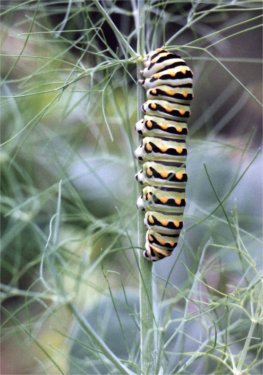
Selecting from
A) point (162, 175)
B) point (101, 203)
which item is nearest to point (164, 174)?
point (162, 175)

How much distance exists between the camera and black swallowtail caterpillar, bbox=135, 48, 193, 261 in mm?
635

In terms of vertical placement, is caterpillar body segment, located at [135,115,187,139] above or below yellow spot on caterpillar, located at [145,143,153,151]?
above

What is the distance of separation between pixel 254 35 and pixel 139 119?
138cm

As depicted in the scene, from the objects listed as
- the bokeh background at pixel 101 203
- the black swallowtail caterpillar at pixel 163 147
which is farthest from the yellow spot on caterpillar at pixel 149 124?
the bokeh background at pixel 101 203

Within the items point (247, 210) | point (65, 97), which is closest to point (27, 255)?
point (65, 97)

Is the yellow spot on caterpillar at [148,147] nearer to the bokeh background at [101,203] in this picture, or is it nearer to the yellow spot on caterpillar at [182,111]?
the yellow spot on caterpillar at [182,111]

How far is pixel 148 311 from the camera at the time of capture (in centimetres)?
67

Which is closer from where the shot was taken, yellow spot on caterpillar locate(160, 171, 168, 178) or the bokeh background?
yellow spot on caterpillar locate(160, 171, 168, 178)

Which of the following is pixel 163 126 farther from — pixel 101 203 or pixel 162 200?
pixel 101 203

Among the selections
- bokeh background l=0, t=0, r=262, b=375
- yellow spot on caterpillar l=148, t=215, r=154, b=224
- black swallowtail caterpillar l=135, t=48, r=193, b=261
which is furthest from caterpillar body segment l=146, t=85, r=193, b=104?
bokeh background l=0, t=0, r=262, b=375

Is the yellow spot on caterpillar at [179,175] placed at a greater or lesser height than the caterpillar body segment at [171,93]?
lesser

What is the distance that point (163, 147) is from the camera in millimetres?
637

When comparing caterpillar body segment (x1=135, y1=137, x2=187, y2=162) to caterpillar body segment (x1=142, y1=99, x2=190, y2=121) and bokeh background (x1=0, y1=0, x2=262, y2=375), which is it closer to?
caterpillar body segment (x1=142, y1=99, x2=190, y2=121)

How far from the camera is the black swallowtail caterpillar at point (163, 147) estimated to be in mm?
635
